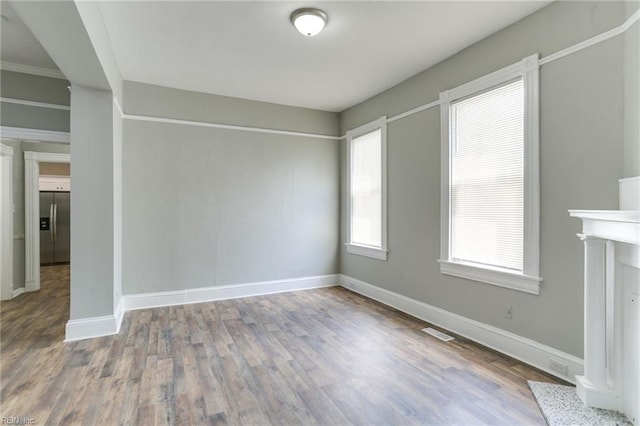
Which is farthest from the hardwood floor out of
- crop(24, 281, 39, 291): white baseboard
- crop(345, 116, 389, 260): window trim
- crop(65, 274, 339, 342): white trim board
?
crop(24, 281, 39, 291): white baseboard

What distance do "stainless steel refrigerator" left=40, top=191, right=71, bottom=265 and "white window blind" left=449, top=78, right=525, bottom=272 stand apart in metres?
8.72

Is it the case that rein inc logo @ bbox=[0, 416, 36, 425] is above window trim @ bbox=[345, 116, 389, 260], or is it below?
below

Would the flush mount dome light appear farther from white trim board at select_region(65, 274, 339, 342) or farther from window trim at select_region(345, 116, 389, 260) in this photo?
white trim board at select_region(65, 274, 339, 342)

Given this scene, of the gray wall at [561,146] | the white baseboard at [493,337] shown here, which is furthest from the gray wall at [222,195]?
the gray wall at [561,146]

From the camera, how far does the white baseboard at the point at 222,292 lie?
4.28 m

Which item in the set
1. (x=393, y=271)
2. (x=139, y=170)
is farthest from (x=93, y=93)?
(x=393, y=271)

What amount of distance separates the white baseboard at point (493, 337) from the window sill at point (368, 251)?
494 mm

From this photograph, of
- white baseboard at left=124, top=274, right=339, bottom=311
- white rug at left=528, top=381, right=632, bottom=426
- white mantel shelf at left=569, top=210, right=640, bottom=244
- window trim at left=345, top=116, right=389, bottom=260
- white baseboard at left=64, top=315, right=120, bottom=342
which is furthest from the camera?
window trim at left=345, top=116, right=389, bottom=260

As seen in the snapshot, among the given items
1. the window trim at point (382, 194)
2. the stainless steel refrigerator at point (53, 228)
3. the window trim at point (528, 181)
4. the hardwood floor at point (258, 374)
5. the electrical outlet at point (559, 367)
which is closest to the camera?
the hardwood floor at point (258, 374)

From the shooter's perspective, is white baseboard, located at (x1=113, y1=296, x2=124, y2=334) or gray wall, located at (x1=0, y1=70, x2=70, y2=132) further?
gray wall, located at (x1=0, y1=70, x2=70, y2=132)

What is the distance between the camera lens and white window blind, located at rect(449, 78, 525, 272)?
2.90m

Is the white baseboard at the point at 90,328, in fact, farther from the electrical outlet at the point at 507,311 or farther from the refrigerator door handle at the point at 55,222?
the refrigerator door handle at the point at 55,222

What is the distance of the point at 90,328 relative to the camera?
3297 millimetres

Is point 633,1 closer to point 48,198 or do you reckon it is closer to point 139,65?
point 139,65
